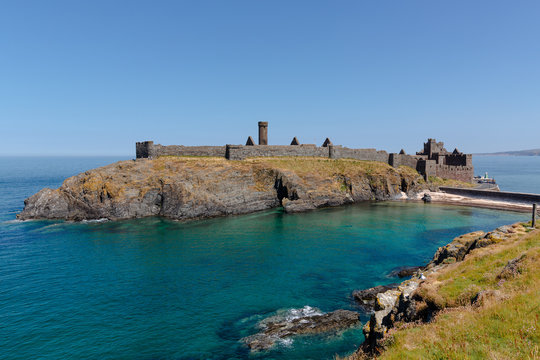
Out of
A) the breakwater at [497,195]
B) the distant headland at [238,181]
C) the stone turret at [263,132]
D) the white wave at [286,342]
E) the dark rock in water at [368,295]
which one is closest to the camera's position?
the white wave at [286,342]

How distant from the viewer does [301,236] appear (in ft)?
146

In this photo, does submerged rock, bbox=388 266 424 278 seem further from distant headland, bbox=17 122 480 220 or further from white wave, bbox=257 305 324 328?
distant headland, bbox=17 122 480 220

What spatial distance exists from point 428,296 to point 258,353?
10846 mm

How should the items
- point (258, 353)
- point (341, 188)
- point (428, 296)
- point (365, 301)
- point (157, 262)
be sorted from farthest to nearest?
point (341, 188), point (157, 262), point (365, 301), point (258, 353), point (428, 296)

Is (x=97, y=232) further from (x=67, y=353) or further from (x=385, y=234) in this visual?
(x=385, y=234)

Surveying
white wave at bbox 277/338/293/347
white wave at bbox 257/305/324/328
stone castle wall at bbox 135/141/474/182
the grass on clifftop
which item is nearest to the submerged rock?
white wave at bbox 257/305/324/328

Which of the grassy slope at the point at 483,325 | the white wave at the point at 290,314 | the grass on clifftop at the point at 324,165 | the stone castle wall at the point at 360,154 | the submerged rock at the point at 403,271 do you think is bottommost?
the white wave at the point at 290,314

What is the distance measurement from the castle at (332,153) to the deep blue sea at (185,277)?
69.2ft

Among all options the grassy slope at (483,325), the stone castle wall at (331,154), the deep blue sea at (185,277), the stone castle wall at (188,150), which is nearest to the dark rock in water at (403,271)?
the deep blue sea at (185,277)

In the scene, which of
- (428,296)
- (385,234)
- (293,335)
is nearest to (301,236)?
(385,234)

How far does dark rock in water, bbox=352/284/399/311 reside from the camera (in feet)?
78.8

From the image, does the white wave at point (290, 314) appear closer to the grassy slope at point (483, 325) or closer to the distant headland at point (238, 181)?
the grassy slope at point (483, 325)

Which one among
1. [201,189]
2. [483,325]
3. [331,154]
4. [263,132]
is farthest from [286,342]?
[331,154]

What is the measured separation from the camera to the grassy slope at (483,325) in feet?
28.2
